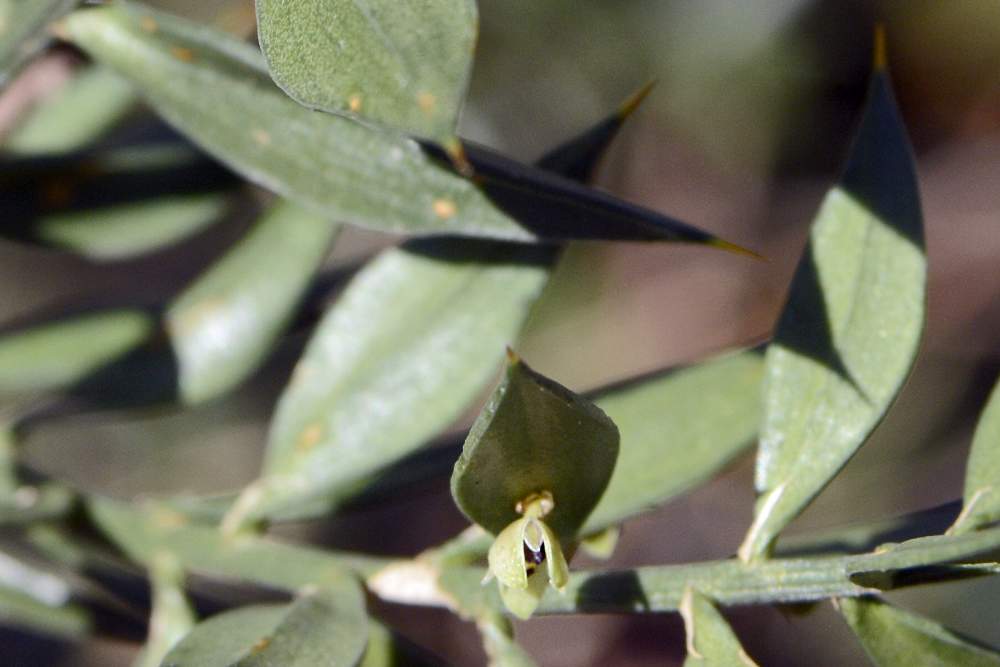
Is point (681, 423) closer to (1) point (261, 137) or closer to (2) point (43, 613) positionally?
(1) point (261, 137)

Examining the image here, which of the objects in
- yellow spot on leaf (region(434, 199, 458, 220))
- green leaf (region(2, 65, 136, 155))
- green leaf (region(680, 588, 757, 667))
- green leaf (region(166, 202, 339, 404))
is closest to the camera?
green leaf (region(680, 588, 757, 667))

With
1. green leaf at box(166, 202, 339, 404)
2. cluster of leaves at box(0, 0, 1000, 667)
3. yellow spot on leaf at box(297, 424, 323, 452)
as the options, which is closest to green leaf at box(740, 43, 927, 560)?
cluster of leaves at box(0, 0, 1000, 667)

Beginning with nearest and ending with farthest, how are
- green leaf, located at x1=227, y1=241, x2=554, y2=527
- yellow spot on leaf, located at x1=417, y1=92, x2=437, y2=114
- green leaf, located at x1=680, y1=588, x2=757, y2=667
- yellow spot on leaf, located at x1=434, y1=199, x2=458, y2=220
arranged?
yellow spot on leaf, located at x1=417, y1=92, x2=437, y2=114, green leaf, located at x1=680, y1=588, x2=757, y2=667, yellow spot on leaf, located at x1=434, y1=199, x2=458, y2=220, green leaf, located at x1=227, y1=241, x2=554, y2=527

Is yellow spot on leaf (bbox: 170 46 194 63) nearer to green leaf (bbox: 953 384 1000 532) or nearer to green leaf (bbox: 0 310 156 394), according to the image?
green leaf (bbox: 0 310 156 394)

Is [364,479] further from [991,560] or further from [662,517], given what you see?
[662,517]

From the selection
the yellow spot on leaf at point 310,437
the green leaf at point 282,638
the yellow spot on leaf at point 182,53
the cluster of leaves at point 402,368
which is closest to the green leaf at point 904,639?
the cluster of leaves at point 402,368

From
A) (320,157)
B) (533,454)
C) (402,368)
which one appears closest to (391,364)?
(402,368)

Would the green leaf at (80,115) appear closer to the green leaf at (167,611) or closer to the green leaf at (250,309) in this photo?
the green leaf at (250,309)
